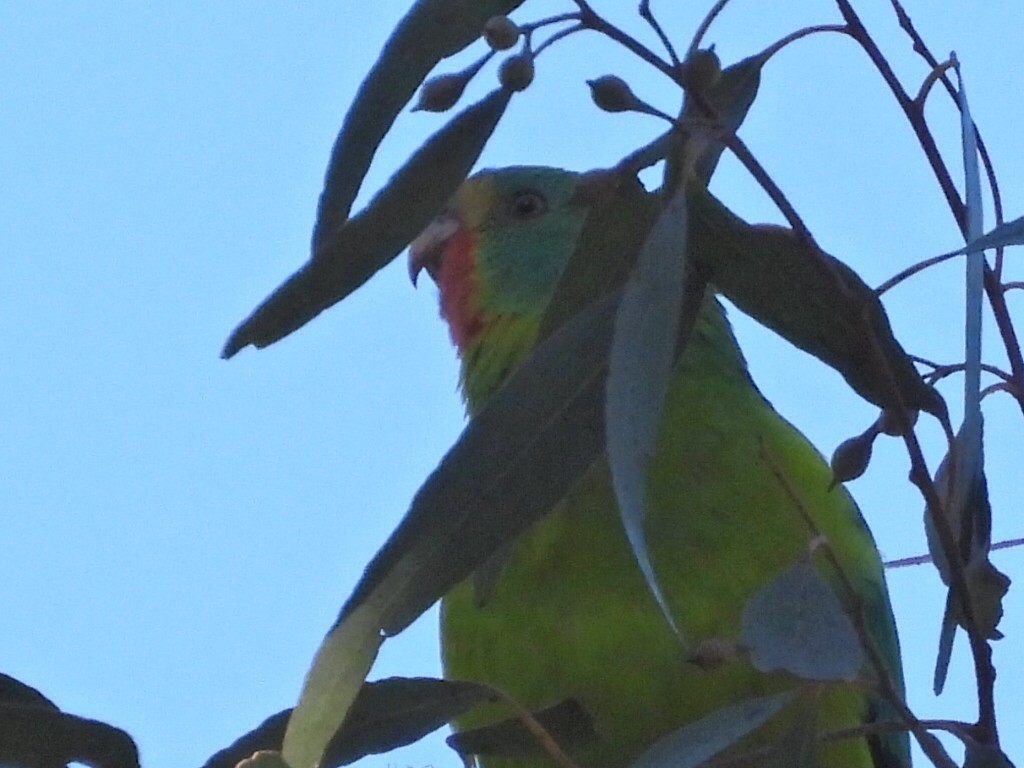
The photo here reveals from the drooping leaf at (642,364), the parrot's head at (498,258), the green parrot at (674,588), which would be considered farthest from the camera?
the parrot's head at (498,258)

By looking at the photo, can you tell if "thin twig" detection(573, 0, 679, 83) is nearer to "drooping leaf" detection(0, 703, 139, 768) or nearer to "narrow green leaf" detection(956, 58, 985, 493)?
"narrow green leaf" detection(956, 58, 985, 493)

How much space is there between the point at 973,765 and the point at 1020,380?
287 millimetres

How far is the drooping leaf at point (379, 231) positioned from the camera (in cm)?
124

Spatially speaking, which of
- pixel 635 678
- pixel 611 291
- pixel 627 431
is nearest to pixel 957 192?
pixel 611 291

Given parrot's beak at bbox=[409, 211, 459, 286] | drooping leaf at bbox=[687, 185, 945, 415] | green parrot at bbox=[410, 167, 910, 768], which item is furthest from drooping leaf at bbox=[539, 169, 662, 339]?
parrot's beak at bbox=[409, 211, 459, 286]

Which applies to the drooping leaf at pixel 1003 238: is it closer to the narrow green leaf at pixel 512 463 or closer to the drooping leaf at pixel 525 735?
the narrow green leaf at pixel 512 463

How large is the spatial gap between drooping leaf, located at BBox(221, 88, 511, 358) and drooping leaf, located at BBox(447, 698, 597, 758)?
34 centimetres

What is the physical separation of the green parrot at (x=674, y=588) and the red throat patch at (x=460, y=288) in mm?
368

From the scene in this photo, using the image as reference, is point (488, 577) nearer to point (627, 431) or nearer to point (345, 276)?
point (345, 276)

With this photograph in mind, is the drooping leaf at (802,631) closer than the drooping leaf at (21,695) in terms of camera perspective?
Yes

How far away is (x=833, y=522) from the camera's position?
194cm

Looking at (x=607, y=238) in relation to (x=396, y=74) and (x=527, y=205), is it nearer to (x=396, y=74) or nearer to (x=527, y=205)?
(x=396, y=74)

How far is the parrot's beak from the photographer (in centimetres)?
246

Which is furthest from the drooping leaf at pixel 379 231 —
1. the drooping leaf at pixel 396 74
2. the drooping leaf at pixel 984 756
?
the drooping leaf at pixel 984 756
